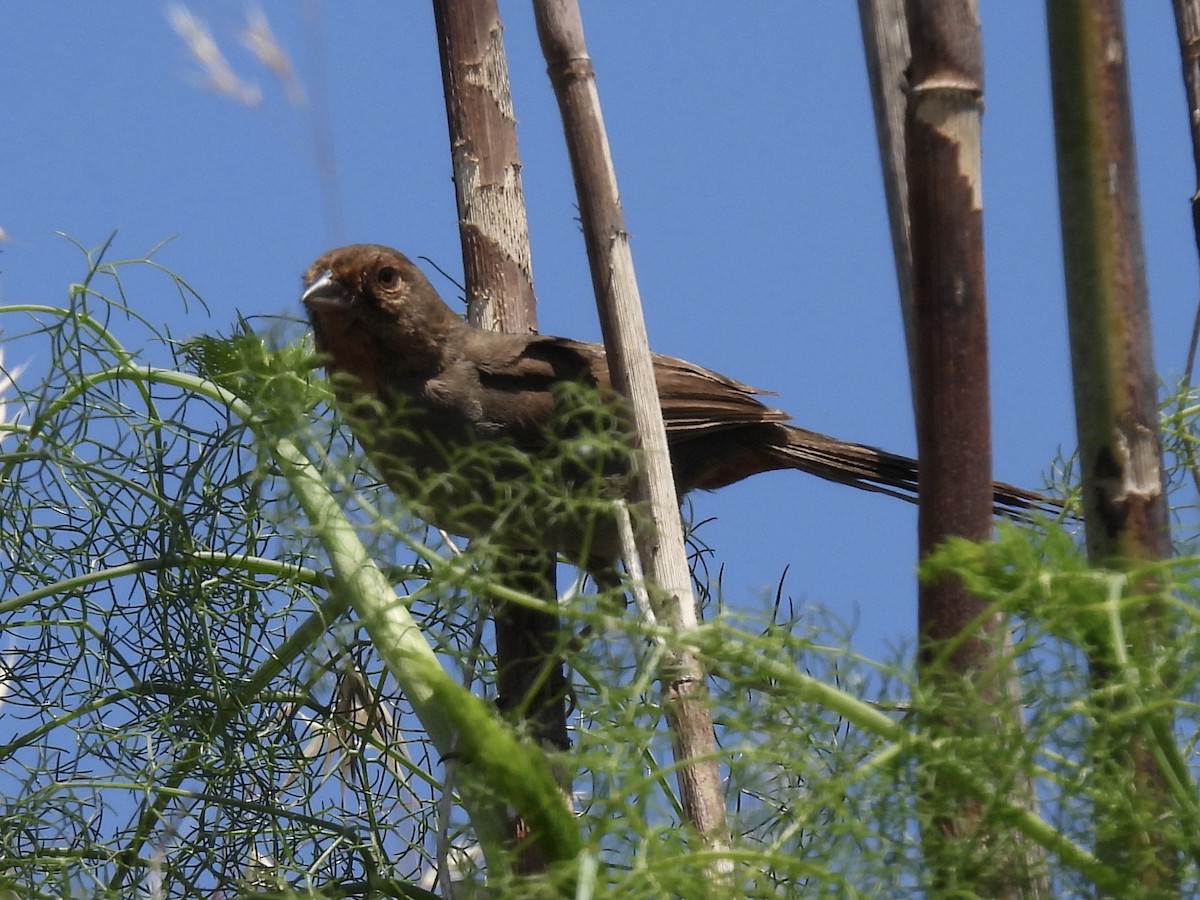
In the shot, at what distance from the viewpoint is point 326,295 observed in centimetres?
376

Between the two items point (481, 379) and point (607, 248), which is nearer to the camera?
point (607, 248)

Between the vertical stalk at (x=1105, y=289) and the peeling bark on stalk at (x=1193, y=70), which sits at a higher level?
the peeling bark on stalk at (x=1193, y=70)

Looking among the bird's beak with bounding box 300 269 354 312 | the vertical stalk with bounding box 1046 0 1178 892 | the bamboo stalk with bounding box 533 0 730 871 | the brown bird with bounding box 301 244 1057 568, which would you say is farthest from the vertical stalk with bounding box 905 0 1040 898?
the bird's beak with bounding box 300 269 354 312

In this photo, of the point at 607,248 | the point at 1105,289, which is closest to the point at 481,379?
the point at 607,248

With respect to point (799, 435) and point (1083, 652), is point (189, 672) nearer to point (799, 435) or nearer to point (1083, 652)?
point (1083, 652)

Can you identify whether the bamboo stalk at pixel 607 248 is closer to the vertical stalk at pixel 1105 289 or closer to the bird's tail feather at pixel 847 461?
the vertical stalk at pixel 1105 289

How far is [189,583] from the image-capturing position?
7.85 ft

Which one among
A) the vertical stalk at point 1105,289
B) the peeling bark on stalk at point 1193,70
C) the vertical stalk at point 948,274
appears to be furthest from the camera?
the peeling bark on stalk at point 1193,70

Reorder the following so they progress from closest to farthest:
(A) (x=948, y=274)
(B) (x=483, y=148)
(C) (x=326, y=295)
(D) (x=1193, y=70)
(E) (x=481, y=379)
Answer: (A) (x=948, y=274) < (D) (x=1193, y=70) < (B) (x=483, y=148) < (C) (x=326, y=295) < (E) (x=481, y=379)

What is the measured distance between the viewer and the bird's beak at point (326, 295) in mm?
3729

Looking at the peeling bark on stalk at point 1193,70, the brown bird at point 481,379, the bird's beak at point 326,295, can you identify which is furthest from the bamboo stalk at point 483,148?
the peeling bark on stalk at point 1193,70

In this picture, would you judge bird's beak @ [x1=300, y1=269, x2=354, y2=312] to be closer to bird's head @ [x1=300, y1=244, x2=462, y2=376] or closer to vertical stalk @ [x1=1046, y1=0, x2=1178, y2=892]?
bird's head @ [x1=300, y1=244, x2=462, y2=376]

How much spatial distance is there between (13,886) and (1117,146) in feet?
5.57

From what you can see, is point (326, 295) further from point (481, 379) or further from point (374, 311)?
point (481, 379)
